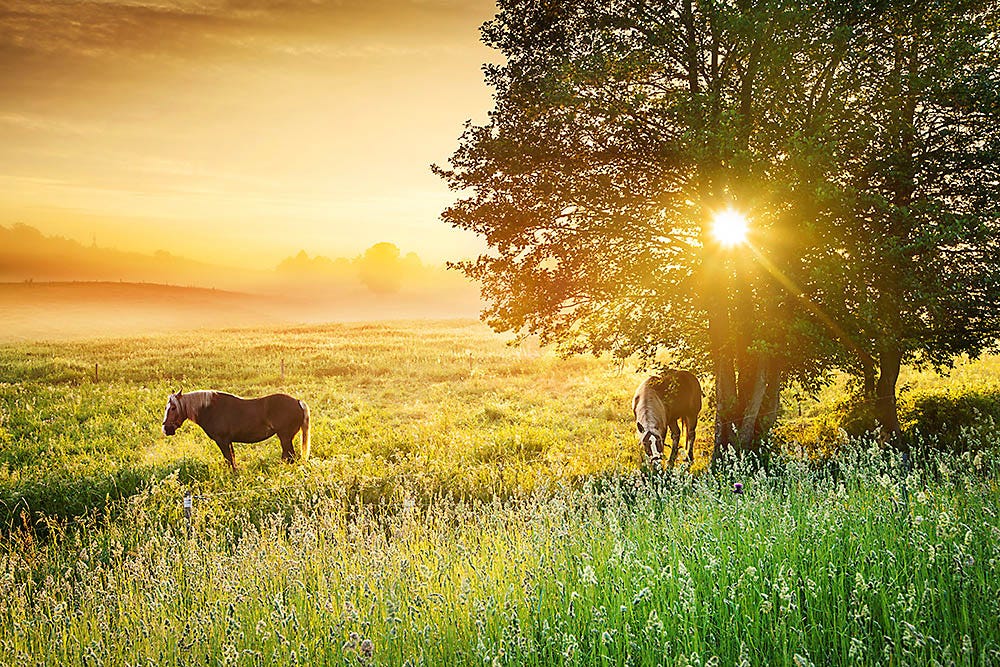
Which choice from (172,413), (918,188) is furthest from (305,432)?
→ (918,188)

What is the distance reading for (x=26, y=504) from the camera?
12.8m

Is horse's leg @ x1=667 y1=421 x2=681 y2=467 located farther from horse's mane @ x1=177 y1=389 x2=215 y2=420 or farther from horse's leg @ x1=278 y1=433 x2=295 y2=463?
horse's mane @ x1=177 y1=389 x2=215 y2=420

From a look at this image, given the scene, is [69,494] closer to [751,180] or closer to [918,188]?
[751,180]

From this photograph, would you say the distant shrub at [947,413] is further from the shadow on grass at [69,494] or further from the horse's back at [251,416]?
Answer: the shadow on grass at [69,494]

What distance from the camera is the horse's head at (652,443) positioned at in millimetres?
14453

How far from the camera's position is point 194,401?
16.0 m

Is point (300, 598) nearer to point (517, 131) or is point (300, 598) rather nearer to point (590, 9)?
point (517, 131)

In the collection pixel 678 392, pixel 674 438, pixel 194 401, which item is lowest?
pixel 674 438

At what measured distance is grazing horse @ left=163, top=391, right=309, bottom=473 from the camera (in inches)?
622

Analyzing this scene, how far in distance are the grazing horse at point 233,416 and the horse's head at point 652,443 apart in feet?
26.9

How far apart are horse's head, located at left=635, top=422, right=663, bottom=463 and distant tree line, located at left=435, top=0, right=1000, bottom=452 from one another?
5.37ft

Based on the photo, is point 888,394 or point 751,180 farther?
point 888,394

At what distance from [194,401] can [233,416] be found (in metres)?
1.04

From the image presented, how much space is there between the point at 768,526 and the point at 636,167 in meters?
10.7
